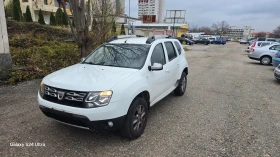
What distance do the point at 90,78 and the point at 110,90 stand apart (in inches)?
19.8

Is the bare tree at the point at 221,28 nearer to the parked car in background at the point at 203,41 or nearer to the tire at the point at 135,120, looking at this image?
the parked car in background at the point at 203,41

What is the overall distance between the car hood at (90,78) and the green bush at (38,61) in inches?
165

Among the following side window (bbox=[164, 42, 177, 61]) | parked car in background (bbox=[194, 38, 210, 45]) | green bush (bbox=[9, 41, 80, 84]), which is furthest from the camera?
parked car in background (bbox=[194, 38, 210, 45])

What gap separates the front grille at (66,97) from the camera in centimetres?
278

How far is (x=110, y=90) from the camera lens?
279 cm

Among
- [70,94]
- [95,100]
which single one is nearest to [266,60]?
[95,100]

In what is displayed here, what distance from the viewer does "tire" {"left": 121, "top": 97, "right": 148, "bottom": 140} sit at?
10.0 ft

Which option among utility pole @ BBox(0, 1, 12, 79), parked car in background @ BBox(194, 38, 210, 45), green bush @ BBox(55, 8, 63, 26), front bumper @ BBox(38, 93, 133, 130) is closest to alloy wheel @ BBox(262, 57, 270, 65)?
front bumper @ BBox(38, 93, 133, 130)

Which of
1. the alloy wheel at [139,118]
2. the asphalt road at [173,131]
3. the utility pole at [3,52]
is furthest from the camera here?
the utility pole at [3,52]

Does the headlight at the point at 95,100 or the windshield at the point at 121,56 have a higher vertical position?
the windshield at the point at 121,56

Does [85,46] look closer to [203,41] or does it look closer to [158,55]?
[158,55]

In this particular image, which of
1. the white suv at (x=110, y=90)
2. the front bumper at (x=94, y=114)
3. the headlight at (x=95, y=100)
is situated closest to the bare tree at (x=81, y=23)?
the white suv at (x=110, y=90)

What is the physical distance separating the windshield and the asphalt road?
1.29 meters

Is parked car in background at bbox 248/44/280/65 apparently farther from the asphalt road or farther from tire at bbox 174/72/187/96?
tire at bbox 174/72/187/96
